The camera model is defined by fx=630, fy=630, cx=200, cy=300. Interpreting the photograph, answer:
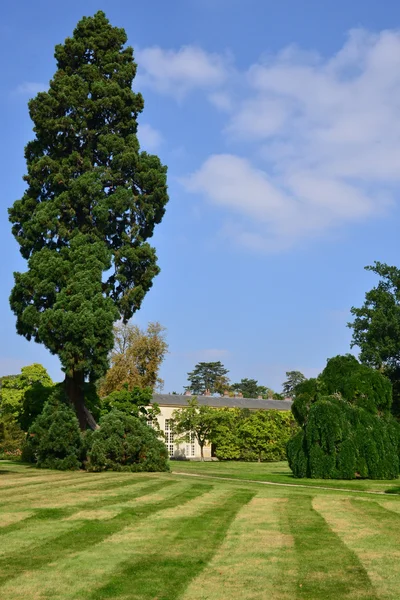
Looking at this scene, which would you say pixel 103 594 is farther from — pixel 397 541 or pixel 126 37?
pixel 126 37

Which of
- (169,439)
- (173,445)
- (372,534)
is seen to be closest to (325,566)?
(372,534)

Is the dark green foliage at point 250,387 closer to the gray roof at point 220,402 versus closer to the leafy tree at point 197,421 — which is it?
the gray roof at point 220,402

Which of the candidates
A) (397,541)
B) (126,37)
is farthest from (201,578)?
(126,37)

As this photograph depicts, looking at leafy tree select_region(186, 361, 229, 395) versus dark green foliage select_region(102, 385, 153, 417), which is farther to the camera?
leafy tree select_region(186, 361, 229, 395)

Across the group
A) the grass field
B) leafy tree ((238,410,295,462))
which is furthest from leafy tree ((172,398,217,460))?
the grass field

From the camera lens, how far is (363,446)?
90.3 feet

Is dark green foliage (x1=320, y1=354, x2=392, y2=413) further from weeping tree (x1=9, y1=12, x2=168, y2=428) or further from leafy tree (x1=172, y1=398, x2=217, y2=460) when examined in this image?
leafy tree (x1=172, y1=398, x2=217, y2=460)

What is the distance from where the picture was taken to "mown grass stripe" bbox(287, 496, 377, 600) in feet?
19.8

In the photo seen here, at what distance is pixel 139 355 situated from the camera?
6006 centimetres

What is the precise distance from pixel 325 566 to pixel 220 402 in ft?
191

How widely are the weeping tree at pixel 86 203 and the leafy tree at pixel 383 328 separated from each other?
28111 mm

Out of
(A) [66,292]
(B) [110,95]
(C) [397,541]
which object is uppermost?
(B) [110,95]

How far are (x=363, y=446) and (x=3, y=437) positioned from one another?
1515 cm

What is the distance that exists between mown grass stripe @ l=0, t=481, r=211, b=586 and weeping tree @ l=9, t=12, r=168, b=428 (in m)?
15.4
